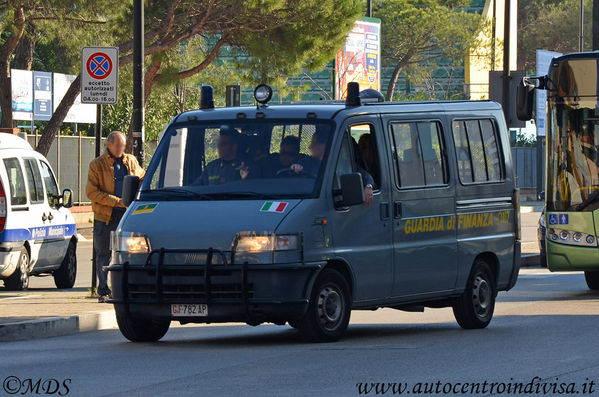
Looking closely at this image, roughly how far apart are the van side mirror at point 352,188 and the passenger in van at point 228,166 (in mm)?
848

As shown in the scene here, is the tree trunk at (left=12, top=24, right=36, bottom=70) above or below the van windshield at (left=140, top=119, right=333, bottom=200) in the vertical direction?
above

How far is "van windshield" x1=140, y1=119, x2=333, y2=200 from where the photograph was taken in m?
12.4

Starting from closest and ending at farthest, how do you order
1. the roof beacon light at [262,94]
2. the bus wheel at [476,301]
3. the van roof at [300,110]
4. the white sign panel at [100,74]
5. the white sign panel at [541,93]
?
the van roof at [300,110] → the roof beacon light at [262,94] → the bus wheel at [476,301] → the white sign panel at [100,74] → the white sign panel at [541,93]

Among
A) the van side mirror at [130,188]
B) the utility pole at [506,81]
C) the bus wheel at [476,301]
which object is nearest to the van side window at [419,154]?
the bus wheel at [476,301]

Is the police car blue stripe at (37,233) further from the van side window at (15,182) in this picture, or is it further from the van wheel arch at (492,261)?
the van wheel arch at (492,261)

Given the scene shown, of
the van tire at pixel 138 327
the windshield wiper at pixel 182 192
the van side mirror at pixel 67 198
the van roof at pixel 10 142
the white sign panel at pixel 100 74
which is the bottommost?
the van tire at pixel 138 327

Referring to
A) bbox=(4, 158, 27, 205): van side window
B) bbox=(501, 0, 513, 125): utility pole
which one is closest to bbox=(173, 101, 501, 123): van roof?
bbox=(4, 158, 27, 205): van side window

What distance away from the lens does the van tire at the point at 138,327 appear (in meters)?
12.5

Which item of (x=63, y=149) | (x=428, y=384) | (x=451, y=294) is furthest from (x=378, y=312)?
(x=63, y=149)

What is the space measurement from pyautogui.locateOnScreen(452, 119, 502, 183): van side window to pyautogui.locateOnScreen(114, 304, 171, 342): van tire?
11.2 ft

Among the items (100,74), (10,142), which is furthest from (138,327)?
(10,142)

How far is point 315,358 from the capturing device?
11266mm

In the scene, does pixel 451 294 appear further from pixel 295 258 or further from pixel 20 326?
pixel 20 326

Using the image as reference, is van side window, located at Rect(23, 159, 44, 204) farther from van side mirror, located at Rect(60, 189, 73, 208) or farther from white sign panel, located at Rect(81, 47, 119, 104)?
white sign panel, located at Rect(81, 47, 119, 104)
